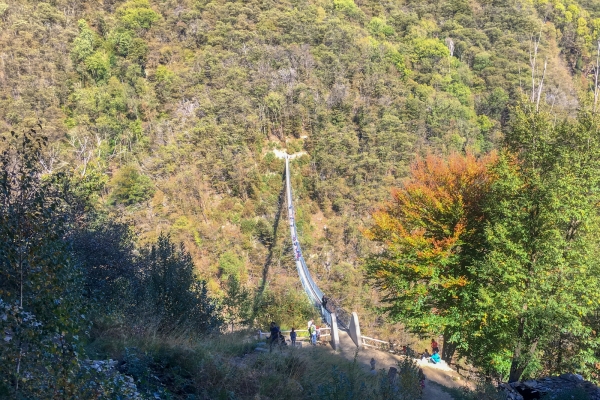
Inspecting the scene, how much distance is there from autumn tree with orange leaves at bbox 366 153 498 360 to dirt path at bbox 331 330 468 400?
951 mm

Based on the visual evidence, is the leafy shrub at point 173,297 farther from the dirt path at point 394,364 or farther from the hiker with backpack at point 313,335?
the dirt path at point 394,364

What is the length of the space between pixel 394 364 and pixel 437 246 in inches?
131

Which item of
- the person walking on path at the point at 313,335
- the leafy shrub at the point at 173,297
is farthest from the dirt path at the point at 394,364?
the leafy shrub at the point at 173,297

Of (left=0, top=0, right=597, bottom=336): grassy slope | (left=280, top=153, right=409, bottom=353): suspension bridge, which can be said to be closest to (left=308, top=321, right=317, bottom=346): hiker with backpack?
(left=280, top=153, right=409, bottom=353): suspension bridge

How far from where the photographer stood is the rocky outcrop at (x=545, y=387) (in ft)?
25.6

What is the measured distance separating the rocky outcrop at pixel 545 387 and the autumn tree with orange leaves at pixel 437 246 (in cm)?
318

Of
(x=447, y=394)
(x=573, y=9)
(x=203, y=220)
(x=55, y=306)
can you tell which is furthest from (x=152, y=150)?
(x=573, y=9)

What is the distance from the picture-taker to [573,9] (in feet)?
257

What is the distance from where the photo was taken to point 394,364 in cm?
1138

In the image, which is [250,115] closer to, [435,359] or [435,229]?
[435,229]

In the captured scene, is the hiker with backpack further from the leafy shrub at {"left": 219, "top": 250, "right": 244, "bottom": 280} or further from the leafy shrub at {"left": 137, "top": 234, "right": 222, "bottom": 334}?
the leafy shrub at {"left": 219, "top": 250, "right": 244, "bottom": 280}

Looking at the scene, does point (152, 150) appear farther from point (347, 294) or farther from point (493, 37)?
point (493, 37)

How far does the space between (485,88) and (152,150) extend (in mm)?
40448

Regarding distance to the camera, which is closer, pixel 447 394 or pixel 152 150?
pixel 447 394
